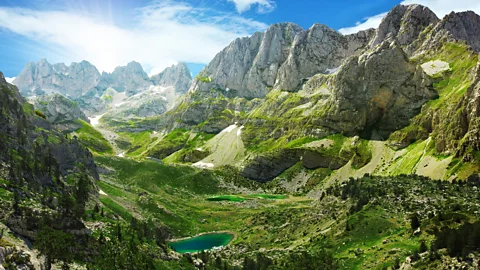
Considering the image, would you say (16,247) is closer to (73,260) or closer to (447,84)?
(73,260)

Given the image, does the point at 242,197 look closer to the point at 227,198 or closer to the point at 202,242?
the point at 227,198

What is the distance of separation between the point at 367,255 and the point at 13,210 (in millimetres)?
53444

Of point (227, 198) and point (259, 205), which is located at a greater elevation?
point (259, 205)

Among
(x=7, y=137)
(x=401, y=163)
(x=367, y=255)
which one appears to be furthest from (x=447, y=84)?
(x=7, y=137)

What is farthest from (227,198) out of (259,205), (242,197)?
(259,205)

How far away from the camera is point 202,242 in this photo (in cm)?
10769

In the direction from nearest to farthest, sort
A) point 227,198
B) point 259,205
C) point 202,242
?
point 202,242 → point 259,205 → point 227,198

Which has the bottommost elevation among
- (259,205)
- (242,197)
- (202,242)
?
(202,242)

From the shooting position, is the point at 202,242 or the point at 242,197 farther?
the point at 242,197

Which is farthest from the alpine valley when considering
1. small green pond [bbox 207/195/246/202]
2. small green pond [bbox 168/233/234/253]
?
small green pond [bbox 207/195/246/202]

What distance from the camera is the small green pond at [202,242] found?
332ft

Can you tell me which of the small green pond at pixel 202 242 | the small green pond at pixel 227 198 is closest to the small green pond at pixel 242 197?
the small green pond at pixel 227 198

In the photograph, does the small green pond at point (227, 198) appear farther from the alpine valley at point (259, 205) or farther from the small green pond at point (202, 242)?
the small green pond at point (202, 242)

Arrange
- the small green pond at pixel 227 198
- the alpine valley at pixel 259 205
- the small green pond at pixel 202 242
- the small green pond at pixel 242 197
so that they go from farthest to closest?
the small green pond at pixel 242 197, the small green pond at pixel 227 198, the small green pond at pixel 202 242, the alpine valley at pixel 259 205
